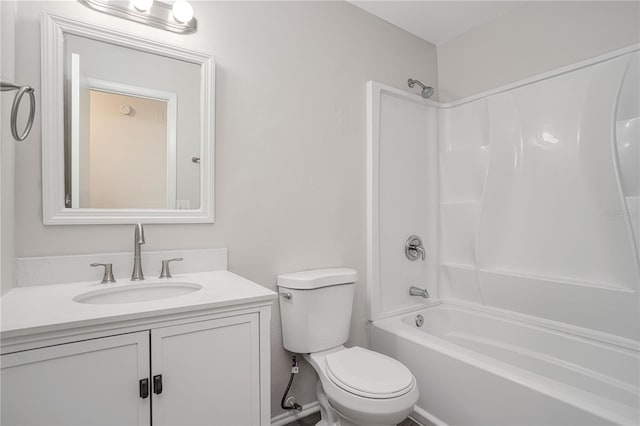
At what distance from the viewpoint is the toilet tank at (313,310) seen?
163 cm

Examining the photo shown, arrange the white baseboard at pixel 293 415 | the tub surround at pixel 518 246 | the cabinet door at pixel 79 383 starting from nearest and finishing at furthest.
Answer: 1. the cabinet door at pixel 79 383
2. the tub surround at pixel 518 246
3. the white baseboard at pixel 293 415

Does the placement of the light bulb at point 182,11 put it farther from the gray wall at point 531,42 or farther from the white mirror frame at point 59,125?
the gray wall at point 531,42

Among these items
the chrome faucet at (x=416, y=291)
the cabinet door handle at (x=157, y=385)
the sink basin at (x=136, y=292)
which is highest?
the sink basin at (x=136, y=292)

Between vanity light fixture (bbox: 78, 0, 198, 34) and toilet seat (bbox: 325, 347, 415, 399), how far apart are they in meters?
1.70

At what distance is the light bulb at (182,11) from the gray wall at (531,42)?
6.30 feet

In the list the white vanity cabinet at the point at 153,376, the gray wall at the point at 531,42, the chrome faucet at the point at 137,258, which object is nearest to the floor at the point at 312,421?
the white vanity cabinet at the point at 153,376

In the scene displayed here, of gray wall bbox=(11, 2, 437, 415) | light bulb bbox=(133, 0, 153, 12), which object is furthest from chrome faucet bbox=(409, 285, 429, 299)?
light bulb bbox=(133, 0, 153, 12)

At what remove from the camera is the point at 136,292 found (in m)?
1.28

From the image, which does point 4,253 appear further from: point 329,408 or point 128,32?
point 329,408

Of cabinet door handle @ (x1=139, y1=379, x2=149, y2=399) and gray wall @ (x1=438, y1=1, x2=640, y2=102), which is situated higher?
gray wall @ (x1=438, y1=1, x2=640, y2=102)

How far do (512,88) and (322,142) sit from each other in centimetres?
132

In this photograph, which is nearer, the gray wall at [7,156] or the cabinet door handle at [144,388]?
the cabinet door handle at [144,388]

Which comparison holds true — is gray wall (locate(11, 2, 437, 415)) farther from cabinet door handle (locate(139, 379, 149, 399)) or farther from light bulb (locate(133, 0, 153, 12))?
cabinet door handle (locate(139, 379, 149, 399))

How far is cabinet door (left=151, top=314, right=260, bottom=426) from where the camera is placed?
0.97 metres
